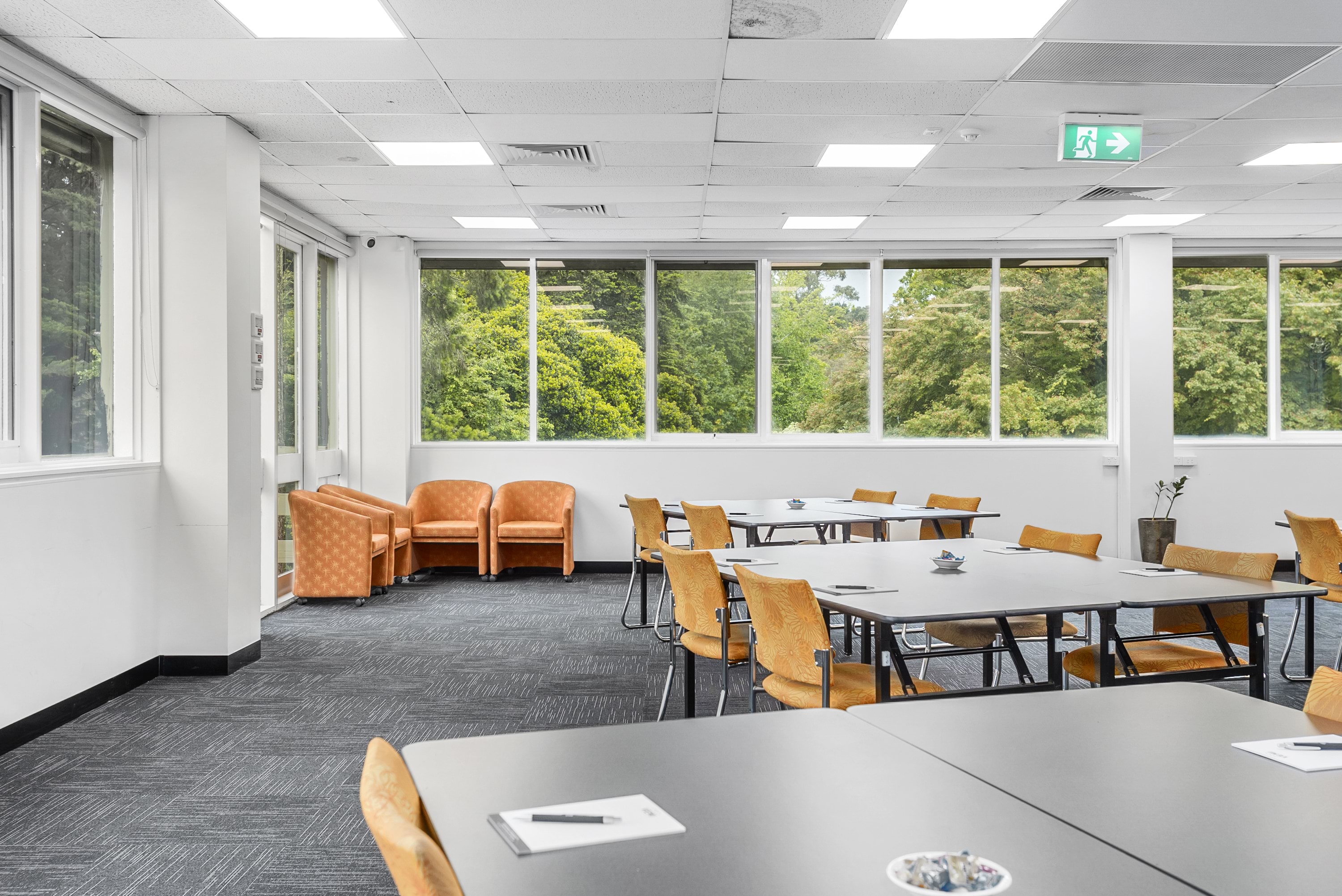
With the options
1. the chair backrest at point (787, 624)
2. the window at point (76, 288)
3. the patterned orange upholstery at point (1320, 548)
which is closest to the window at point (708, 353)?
the patterned orange upholstery at point (1320, 548)

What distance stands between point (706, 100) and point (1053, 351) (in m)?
5.84

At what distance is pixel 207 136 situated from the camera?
532cm

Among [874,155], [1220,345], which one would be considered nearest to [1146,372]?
[1220,345]

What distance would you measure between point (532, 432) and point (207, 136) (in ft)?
15.1

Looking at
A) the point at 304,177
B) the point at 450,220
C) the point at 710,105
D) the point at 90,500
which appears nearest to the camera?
the point at 90,500

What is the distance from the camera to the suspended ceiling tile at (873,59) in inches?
167

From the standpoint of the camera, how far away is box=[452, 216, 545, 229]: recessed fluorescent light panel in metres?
8.05

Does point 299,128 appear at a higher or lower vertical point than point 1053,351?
higher

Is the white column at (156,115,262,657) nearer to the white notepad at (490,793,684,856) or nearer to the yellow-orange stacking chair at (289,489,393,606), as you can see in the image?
the yellow-orange stacking chair at (289,489,393,606)

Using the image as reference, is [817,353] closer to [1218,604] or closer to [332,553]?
[332,553]

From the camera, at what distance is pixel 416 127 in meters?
5.46

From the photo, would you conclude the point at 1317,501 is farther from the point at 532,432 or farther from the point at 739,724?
the point at 739,724

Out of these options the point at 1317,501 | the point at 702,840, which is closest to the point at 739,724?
the point at 702,840

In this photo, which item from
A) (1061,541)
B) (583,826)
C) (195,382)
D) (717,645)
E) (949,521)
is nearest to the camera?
(583,826)
